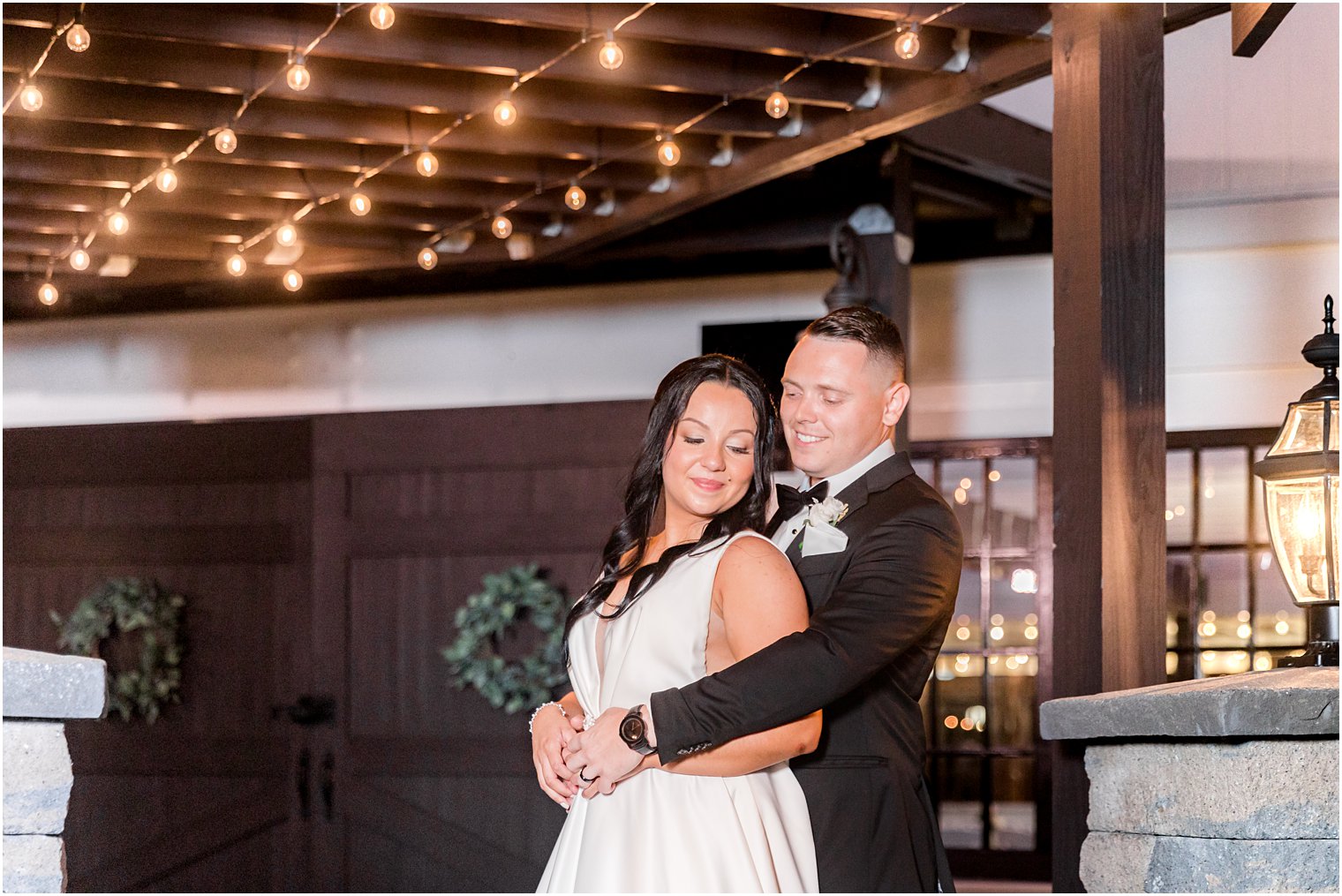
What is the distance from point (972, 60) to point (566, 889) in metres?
2.61

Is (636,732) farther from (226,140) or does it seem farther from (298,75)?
(226,140)

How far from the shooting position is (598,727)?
2127 mm

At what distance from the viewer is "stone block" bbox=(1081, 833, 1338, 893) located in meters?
2.19

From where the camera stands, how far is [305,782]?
241 inches

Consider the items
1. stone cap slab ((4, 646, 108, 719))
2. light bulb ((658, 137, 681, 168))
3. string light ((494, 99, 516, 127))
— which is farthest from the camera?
light bulb ((658, 137, 681, 168))

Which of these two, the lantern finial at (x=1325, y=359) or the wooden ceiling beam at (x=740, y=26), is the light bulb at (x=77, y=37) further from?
the lantern finial at (x=1325, y=359)

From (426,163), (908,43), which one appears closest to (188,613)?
(426,163)

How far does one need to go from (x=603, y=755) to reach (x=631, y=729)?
0.07 m

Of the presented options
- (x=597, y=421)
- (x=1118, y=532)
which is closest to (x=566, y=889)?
(x=1118, y=532)

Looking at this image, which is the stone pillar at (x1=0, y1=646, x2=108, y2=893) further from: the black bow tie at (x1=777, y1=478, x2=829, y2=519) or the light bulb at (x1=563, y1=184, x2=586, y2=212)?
the light bulb at (x1=563, y1=184, x2=586, y2=212)

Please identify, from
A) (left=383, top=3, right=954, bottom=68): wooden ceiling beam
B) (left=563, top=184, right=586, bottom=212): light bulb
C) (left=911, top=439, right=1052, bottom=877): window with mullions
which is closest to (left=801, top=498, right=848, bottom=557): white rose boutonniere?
(left=383, top=3, right=954, bottom=68): wooden ceiling beam

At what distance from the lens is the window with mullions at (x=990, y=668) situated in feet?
19.3

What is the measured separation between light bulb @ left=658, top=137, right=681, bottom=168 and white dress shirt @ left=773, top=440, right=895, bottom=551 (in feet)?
7.25

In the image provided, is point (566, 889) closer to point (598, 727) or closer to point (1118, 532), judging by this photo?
point (598, 727)
